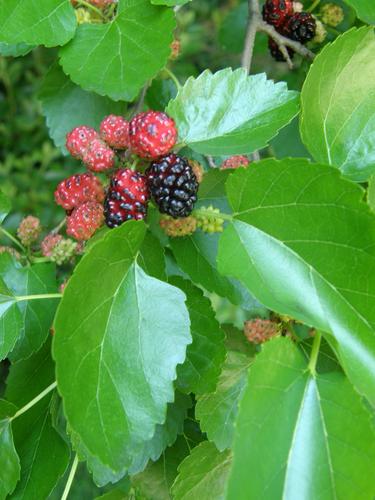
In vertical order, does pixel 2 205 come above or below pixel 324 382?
above

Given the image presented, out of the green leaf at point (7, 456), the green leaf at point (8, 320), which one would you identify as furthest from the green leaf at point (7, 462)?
the green leaf at point (8, 320)

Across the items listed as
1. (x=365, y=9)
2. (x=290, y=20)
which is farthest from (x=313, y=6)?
(x=365, y=9)

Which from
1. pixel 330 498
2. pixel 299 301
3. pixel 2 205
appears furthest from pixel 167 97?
pixel 330 498

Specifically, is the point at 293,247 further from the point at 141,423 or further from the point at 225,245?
the point at 141,423

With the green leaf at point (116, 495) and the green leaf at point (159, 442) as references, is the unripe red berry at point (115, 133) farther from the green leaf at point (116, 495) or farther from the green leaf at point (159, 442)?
the green leaf at point (116, 495)

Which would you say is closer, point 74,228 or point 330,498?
point 330,498

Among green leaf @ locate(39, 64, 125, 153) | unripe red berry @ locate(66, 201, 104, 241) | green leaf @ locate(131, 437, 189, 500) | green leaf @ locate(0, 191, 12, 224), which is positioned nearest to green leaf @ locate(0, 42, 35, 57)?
green leaf @ locate(39, 64, 125, 153)

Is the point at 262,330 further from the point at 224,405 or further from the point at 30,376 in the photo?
the point at 30,376
